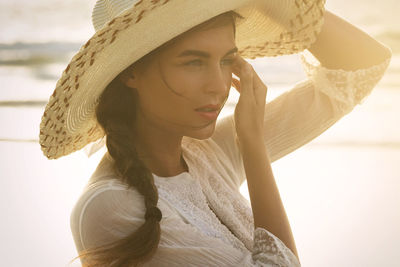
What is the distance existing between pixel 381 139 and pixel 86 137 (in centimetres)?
247

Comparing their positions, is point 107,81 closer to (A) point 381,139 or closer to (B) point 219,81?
(B) point 219,81

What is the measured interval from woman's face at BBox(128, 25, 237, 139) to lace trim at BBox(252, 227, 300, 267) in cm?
30

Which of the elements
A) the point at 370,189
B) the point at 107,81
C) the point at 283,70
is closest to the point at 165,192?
the point at 107,81

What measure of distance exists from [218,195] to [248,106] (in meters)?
0.29

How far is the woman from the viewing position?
1.30 m

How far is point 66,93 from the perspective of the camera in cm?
135

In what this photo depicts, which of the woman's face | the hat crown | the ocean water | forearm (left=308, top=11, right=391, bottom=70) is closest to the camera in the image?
the hat crown

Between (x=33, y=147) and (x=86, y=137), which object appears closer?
(x=86, y=137)

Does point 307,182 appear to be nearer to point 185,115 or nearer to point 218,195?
point 218,195

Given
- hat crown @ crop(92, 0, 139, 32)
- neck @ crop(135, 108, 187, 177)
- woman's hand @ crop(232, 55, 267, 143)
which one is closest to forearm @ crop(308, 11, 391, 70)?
woman's hand @ crop(232, 55, 267, 143)

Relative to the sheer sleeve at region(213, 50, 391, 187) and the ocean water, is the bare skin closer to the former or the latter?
the sheer sleeve at region(213, 50, 391, 187)

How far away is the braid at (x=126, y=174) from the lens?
1.29m

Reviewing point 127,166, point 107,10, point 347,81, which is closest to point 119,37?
point 107,10

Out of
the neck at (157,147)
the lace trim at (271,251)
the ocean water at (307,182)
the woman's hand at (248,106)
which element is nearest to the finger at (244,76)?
the woman's hand at (248,106)
